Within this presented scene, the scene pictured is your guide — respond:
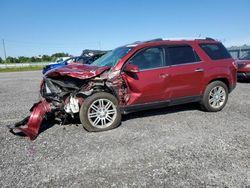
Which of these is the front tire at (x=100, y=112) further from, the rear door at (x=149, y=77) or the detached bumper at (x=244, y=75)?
the detached bumper at (x=244, y=75)

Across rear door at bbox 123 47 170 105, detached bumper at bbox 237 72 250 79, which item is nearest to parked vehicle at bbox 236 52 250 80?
detached bumper at bbox 237 72 250 79

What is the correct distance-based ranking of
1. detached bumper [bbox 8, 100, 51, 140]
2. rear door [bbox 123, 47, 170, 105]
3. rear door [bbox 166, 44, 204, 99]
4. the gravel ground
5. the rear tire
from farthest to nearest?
the rear tire, rear door [bbox 166, 44, 204, 99], rear door [bbox 123, 47, 170, 105], detached bumper [bbox 8, 100, 51, 140], the gravel ground

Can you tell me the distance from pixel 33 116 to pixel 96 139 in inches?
53.0

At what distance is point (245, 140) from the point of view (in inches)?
156

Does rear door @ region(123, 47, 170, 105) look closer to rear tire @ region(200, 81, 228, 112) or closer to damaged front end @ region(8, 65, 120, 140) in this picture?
damaged front end @ region(8, 65, 120, 140)

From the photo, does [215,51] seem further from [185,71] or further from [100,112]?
[100,112]

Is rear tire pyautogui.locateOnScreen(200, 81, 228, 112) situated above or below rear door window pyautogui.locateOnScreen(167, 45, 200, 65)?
below

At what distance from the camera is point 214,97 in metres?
5.76

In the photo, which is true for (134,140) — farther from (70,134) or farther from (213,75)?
(213,75)

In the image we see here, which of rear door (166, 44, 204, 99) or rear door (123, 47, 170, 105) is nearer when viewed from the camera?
rear door (123, 47, 170, 105)

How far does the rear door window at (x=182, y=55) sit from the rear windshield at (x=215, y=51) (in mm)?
390

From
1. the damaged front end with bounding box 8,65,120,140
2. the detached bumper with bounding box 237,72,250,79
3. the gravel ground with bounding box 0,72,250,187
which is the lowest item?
the gravel ground with bounding box 0,72,250,187

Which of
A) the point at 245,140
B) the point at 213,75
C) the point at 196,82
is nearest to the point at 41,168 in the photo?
the point at 245,140

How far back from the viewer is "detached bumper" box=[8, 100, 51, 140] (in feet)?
14.4
